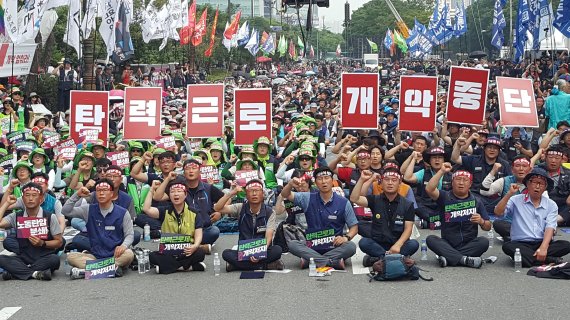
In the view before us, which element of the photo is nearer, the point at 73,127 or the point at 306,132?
the point at 73,127

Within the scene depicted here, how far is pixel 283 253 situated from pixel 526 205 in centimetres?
323

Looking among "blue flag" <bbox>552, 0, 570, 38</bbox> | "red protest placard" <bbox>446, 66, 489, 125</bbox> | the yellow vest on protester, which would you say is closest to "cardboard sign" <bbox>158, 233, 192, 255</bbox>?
the yellow vest on protester

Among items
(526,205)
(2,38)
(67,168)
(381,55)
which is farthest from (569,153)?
(381,55)

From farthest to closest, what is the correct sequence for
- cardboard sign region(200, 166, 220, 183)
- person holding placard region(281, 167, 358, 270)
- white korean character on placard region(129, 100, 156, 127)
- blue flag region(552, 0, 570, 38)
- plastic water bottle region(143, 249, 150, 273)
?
blue flag region(552, 0, 570, 38), white korean character on placard region(129, 100, 156, 127), cardboard sign region(200, 166, 220, 183), plastic water bottle region(143, 249, 150, 273), person holding placard region(281, 167, 358, 270)

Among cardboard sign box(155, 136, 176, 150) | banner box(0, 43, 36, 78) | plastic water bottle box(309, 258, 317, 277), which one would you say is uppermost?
banner box(0, 43, 36, 78)

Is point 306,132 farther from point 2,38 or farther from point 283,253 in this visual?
point 2,38

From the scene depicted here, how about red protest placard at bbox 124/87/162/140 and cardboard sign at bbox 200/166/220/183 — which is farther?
red protest placard at bbox 124/87/162/140

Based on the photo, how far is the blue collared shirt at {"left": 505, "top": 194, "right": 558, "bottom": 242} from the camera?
1191cm

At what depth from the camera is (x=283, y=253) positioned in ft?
43.9

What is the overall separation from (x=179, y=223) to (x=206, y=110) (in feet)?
18.0

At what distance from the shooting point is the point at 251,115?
1684 cm

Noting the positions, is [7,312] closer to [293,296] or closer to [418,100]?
[293,296]

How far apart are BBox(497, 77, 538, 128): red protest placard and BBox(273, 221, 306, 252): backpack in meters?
5.27

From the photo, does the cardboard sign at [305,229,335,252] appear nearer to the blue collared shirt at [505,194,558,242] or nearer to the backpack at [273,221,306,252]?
the backpack at [273,221,306,252]
